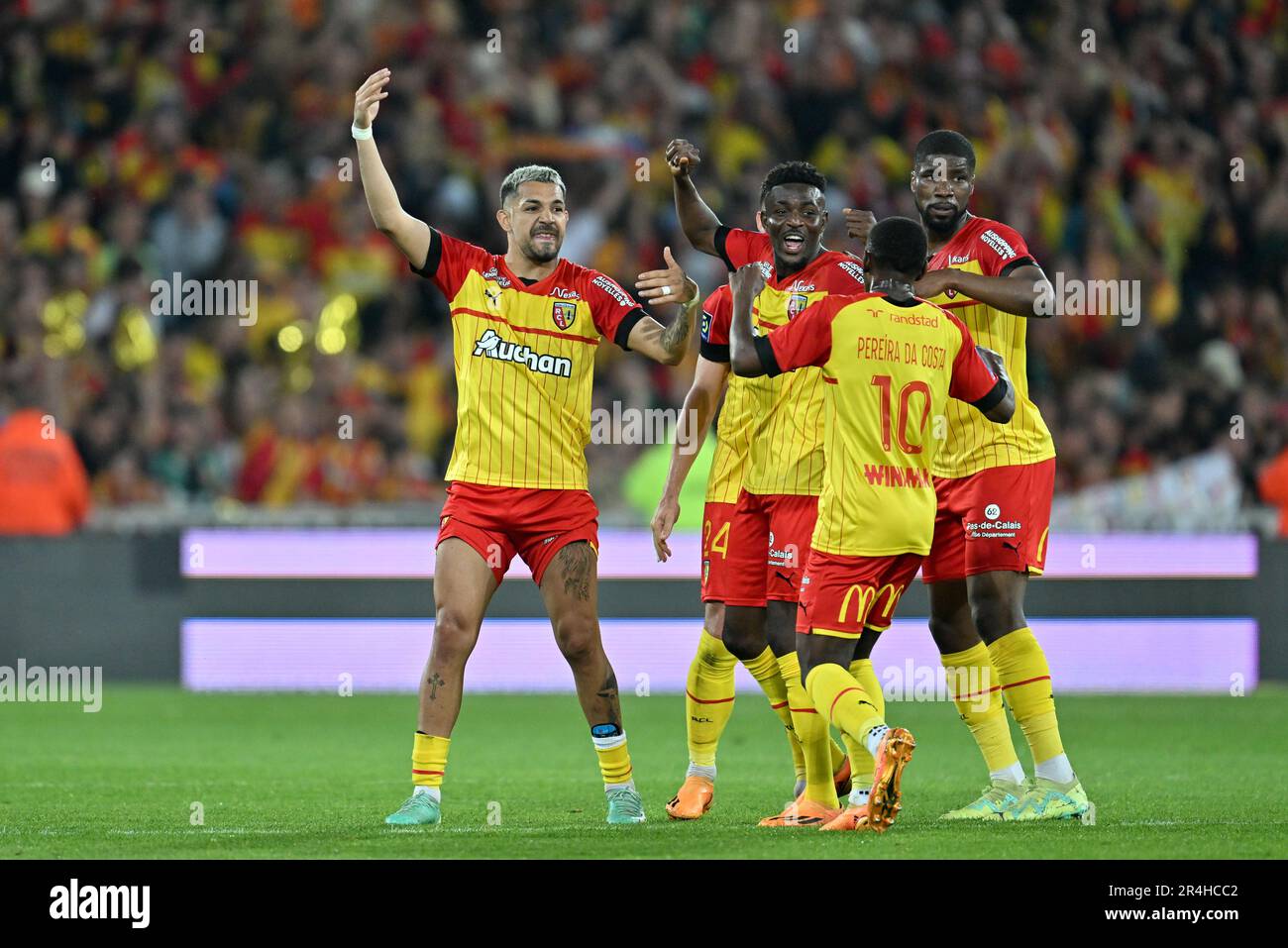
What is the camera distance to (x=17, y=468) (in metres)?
13.4

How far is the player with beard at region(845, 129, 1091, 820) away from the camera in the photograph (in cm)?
712

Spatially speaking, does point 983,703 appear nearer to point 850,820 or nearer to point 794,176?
point 850,820

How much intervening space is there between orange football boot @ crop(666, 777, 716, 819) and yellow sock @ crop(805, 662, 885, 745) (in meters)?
0.99

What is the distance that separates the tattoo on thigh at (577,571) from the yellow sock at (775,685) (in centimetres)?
85

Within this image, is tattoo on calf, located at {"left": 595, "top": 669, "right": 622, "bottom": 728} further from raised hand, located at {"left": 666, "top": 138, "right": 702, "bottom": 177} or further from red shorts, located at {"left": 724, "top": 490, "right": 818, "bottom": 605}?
raised hand, located at {"left": 666, "top": 138, "right": 702, "bottom": 177}

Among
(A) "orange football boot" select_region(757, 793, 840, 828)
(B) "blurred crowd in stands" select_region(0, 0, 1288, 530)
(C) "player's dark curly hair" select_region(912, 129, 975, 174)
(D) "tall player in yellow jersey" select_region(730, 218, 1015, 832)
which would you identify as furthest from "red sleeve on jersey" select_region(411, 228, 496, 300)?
(B) "blurred crowd in stands" select_region(0, 0, 1288, 530)

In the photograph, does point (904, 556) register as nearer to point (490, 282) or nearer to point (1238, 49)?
point (490, 282)

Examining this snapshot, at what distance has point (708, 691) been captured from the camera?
25.9 feet

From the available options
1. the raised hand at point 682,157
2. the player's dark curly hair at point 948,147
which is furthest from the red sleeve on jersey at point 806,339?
the player's dark curly hair at point 948,147

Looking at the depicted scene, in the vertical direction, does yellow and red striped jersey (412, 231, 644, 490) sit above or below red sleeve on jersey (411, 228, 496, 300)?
below

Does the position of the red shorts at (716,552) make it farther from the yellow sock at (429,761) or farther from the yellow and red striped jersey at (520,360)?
the yellow sock at (429,761)

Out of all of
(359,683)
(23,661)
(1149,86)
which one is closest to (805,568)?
(359,683)

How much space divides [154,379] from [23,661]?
9.73 feet

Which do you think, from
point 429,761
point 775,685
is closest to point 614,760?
point 429,761
